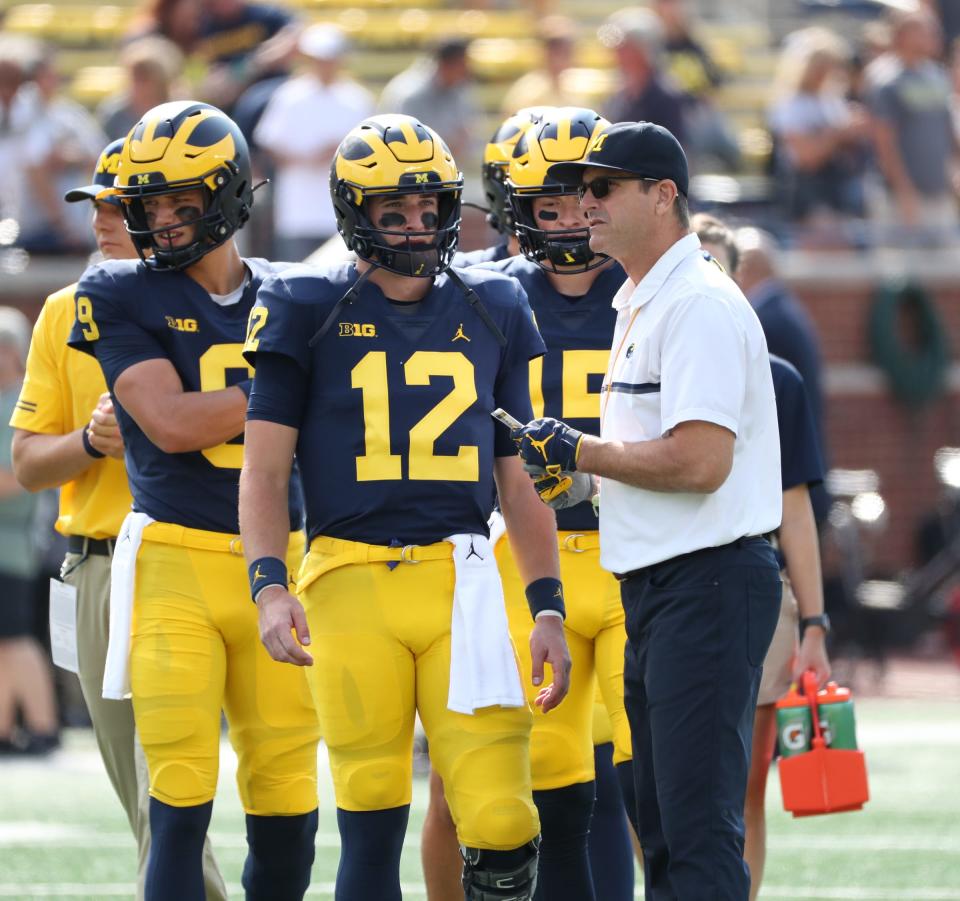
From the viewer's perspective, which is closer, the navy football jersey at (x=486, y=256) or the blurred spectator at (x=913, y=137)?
the navy football jersey at (x=486, y=256)

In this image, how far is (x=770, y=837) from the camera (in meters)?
7.83

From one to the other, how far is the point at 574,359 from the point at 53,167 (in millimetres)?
7135

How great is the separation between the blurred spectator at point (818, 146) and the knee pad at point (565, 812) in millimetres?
9204

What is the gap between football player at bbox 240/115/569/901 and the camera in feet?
15.1

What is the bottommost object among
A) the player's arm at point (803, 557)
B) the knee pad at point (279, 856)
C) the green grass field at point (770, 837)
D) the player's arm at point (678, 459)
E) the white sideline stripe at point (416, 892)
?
the green grass field at point (770, 837)

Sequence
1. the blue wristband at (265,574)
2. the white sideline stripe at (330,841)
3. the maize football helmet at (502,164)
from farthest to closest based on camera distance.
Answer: the white sideline stripe at (330,841)
the maize football helmet at (502,164)
the blue wristband at (265,574)

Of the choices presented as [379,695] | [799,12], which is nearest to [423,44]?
[799,12]

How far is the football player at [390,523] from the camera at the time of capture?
15.1 feet

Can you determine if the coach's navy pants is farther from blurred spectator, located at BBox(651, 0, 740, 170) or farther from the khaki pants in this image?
blurred spectator, located at BBox(651, 0, 740, 170)

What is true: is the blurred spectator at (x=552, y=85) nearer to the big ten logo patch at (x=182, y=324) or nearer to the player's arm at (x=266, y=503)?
the big ten logo patch at (x=182, y=324)

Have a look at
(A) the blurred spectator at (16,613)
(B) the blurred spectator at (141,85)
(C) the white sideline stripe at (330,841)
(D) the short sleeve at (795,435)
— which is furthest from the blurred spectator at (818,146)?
(D) the short sleeve at (795,435)

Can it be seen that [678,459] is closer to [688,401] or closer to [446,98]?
[688,401]

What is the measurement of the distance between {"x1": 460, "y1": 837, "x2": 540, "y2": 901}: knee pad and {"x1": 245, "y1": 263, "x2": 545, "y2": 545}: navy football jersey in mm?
736

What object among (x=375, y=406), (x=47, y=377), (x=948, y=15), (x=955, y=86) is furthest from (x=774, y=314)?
(x=948, y=15)
